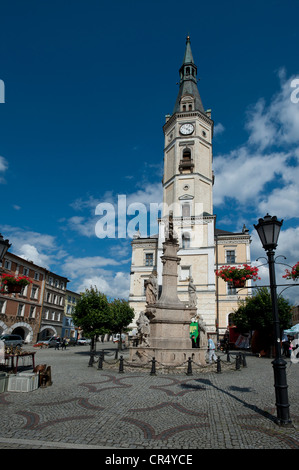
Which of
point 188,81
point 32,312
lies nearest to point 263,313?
point 32,312

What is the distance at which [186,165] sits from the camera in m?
39.7

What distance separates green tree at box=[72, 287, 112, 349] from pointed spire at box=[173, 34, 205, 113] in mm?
32601

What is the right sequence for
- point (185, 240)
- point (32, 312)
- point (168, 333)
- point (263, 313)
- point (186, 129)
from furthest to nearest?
point (186, 129)
point (32, 312)
point (185, 240)
point (263, 313)
point (168, 333)

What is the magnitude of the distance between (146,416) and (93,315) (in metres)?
15.8

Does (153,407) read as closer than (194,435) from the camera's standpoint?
No

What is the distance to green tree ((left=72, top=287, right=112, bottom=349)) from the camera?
21422 mm

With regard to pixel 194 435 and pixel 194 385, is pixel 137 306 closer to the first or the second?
pixel 194 385

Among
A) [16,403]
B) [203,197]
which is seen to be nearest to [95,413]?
[16,403]

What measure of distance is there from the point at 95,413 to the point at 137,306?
115 ft

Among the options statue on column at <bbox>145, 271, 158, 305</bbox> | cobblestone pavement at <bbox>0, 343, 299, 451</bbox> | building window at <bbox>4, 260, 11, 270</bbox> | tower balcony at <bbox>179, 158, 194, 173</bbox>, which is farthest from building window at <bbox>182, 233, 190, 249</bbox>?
cobblestone pavement at <bbox>0, 343, 299, 451</bbox>

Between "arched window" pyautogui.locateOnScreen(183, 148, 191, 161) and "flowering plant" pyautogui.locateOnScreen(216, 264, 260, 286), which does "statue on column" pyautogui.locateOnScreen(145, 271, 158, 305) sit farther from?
"arched window" pyautogui.locateOnScreen(183, 148, 191, 161)

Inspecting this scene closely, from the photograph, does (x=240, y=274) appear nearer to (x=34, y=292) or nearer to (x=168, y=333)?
(x=168, y=333)

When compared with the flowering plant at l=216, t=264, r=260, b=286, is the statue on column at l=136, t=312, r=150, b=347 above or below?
below
